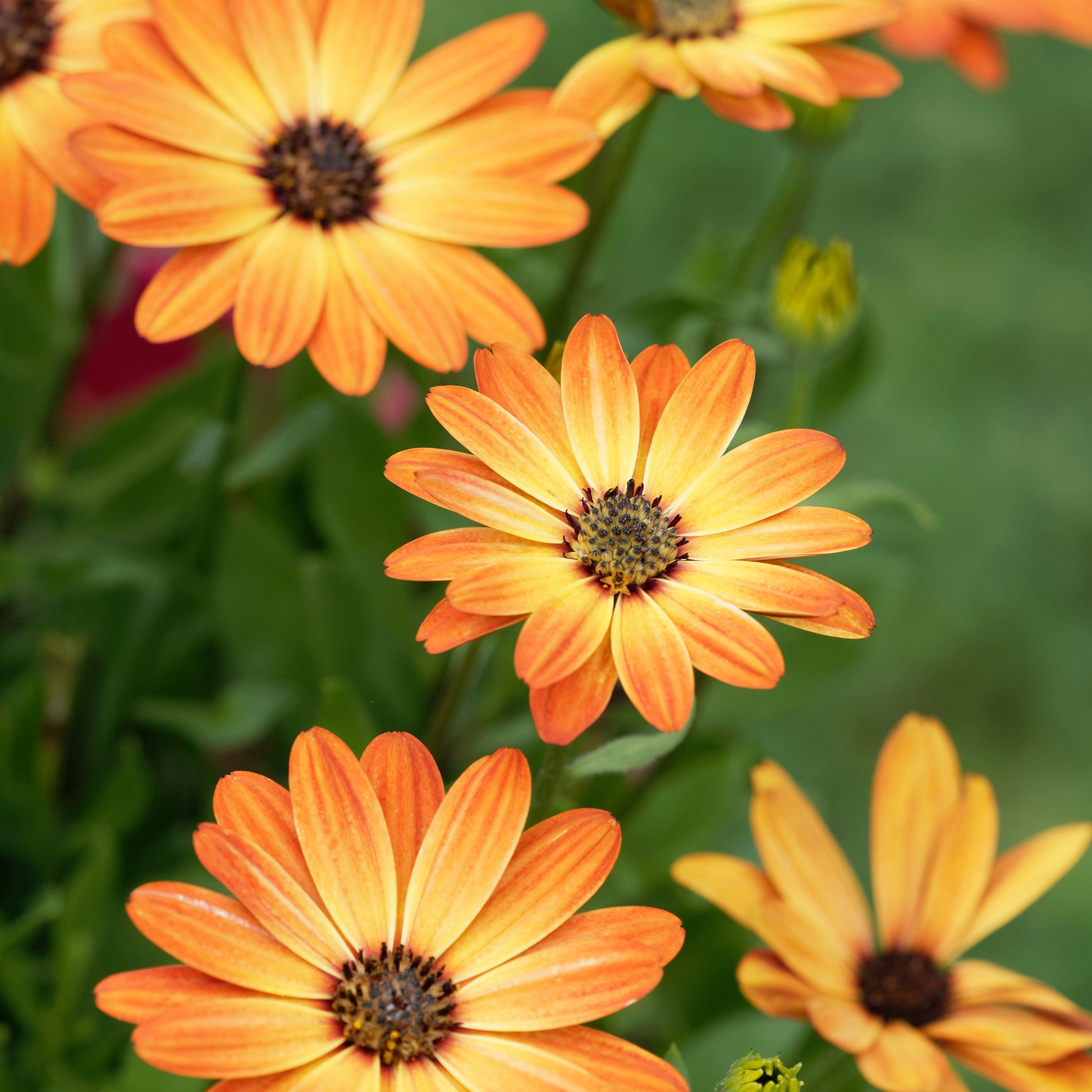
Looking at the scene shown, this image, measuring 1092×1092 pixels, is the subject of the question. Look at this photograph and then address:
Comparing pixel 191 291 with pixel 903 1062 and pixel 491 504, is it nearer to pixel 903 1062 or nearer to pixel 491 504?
pixel 491 504

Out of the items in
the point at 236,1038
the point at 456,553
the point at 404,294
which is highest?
the point at 404,294

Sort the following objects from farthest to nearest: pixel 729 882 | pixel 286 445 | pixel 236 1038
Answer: pixel 286 445 → pixel 729 882 → pixel 236 1038

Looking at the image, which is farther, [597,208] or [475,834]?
Answer: [597,208]

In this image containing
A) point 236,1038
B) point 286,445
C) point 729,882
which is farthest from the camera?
point 286,445

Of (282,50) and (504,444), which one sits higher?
(282,50)

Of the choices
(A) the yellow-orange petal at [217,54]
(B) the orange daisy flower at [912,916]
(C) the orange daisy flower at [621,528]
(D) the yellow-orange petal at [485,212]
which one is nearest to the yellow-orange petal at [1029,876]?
(B) the orange daisy flower at [912,916]

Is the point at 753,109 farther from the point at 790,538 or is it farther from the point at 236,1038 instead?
the point at 236,1038

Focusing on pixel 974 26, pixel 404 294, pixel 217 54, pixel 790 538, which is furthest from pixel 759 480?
pixel 974 26

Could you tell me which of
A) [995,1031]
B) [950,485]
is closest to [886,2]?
[995,1031]
